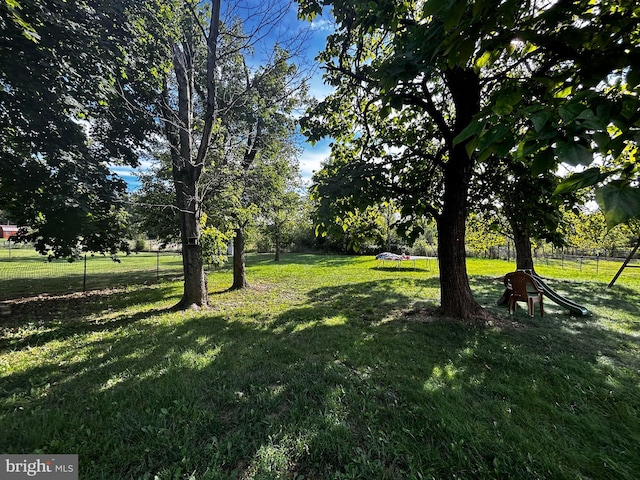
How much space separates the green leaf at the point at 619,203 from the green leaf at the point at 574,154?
155 mm

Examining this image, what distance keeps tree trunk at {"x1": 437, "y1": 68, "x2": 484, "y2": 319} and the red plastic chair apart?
1191 millimetres

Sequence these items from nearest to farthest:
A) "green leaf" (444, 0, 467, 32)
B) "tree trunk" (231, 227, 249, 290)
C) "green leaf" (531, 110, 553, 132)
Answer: "green leaf" (531, 110, 553, 132), "green leaf" (444, 0, 467, 32), "tree trunk" (231, 227, 249, 290)

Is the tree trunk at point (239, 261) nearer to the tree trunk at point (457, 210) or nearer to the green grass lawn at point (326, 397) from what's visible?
the green grass lawn at point (326, 397)

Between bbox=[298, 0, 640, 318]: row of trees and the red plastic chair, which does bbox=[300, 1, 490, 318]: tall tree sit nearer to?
bbox=[298, 0, 640, 318]: row of trees

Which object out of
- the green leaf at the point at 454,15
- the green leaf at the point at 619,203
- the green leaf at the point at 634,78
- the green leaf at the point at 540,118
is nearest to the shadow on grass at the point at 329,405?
the green leaf at the point at 619,203

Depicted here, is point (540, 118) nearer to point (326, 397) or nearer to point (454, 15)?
point (454, 15)

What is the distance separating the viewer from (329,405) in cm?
249

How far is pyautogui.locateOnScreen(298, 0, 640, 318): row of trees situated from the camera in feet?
3.65

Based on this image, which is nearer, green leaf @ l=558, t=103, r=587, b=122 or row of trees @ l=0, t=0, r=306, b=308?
green leaf @ l=558, t=103, r=587, b=122

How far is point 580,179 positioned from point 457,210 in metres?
4.34

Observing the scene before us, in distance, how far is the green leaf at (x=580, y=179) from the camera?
3.18 feet

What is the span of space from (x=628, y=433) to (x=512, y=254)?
114 ft

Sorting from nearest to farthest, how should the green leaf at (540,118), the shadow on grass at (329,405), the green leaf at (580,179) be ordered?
1. the green leaf at (580,179)
2. the green leaf at (540,118)
3. the shadow on grass at (329,405)

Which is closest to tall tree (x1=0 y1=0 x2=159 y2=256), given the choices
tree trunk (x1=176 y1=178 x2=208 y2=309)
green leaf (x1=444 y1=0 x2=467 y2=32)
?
tree trunk (x1=176 y1=178 x2=208 y2=309)
